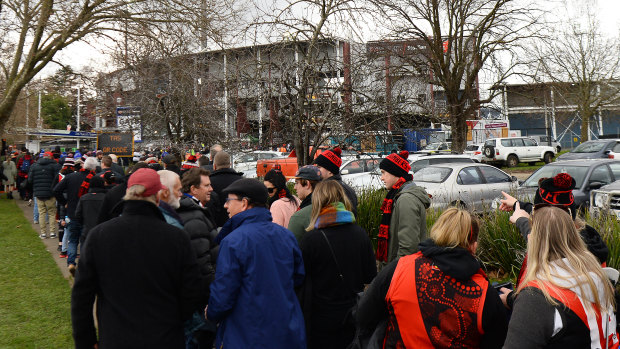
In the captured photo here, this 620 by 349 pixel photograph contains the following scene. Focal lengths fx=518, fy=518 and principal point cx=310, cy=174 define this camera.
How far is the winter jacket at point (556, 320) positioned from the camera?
2.37 m

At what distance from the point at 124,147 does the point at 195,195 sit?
61.5 feet

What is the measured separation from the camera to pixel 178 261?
10.6ft

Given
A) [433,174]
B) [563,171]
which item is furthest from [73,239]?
[563,171]

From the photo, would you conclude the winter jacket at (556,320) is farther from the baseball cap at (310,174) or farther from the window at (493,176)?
the window at (493,176)

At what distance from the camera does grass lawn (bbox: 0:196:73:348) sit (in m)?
5.90

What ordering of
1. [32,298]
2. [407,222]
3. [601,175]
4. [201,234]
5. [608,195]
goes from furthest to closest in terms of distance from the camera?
[601,175] → [608,195] → [32,298] → [407,222] → [201,234]

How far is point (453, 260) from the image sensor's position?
2775 mm

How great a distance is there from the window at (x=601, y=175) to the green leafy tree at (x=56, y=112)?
63.3 metres

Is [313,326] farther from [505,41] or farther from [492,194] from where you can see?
[505,41]

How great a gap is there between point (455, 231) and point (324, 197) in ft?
4.35

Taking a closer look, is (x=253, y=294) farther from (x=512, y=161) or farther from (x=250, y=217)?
(x=512, y=161)

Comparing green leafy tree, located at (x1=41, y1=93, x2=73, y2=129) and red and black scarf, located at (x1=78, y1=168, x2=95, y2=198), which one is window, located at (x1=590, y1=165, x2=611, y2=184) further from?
green leafy tree, located at (x1=41, y1=93, x2=73, y2=129)

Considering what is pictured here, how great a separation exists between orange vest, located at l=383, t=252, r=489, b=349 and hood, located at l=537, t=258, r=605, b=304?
0.40 m

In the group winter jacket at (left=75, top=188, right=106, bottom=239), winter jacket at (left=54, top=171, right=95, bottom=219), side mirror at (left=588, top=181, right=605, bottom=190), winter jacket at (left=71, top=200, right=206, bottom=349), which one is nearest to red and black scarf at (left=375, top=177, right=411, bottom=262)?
winter jacket at (left=71, top=200, right=206, bottom=349)
